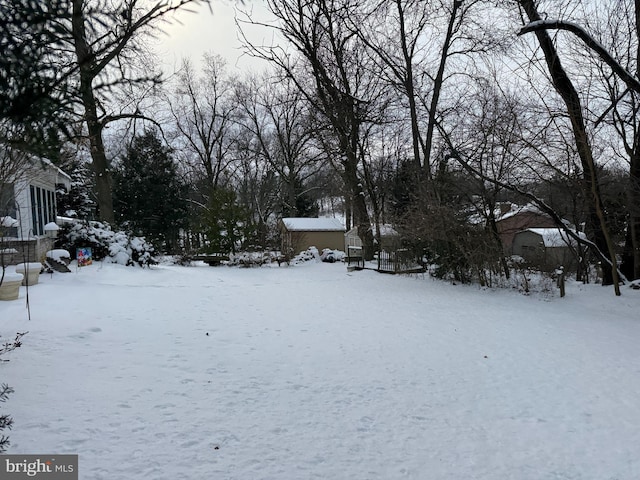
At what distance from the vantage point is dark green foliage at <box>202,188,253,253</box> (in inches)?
872

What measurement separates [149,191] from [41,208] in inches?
647

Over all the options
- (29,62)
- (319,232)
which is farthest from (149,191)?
(29,62)

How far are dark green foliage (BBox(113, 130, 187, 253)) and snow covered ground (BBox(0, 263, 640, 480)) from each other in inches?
863

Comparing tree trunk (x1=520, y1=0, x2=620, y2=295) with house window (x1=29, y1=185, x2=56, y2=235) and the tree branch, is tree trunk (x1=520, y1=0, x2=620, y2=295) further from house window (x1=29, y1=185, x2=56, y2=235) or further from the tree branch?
house window (x1=29, y1=185, x2=56, y2=235)

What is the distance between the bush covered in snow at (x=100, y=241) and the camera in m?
14.5

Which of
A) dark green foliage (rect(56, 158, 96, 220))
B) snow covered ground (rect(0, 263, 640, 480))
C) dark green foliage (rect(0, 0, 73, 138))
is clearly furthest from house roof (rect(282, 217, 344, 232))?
dark green foliage (rect(0, 0, 73, 138))

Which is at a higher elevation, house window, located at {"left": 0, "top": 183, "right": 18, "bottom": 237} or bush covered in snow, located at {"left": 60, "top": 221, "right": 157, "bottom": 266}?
house window, located at {"left": 0, "top": 183, "right": 18, "bottom": 237}

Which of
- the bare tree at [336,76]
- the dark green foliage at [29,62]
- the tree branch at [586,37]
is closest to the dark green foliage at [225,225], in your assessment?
the bare tree at [336,76]

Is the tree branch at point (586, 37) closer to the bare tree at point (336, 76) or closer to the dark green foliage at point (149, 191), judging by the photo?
the bare tree at point (336, 76)

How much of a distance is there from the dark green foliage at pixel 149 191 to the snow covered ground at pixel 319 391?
21.9 m

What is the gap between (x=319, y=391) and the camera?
452 cm

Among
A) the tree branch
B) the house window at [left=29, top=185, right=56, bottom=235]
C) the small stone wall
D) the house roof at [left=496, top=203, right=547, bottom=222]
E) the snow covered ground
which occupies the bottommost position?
the snow covered ground

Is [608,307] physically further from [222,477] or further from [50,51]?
[50,51]

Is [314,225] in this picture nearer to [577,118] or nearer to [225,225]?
[225,225]
